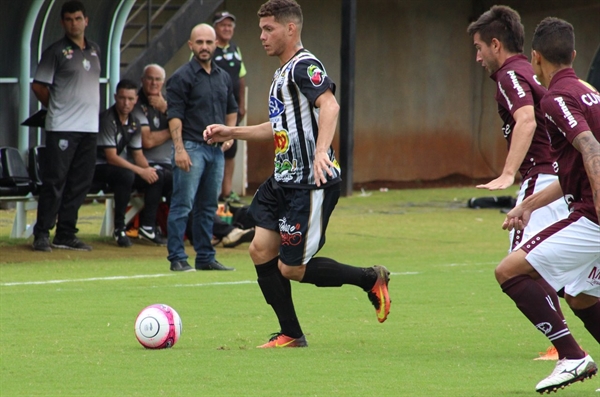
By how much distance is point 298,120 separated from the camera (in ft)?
23.5

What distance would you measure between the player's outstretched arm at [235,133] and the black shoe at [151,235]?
647 centimetres

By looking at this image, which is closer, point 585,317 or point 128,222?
point 585,317

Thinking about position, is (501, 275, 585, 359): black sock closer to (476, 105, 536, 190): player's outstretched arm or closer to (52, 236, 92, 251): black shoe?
(476, 105, 536, 190): player's outstretched arm

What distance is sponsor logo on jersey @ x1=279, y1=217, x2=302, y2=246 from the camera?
23.1 ft

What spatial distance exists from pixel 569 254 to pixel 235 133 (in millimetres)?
2560

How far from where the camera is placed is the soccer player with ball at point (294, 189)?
7070mm

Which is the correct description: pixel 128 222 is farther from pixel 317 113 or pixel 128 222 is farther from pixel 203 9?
pixel 317 113

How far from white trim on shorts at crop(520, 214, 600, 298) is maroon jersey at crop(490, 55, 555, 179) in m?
1.10

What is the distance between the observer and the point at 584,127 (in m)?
5.59

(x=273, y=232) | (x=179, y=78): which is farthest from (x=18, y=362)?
(x=179, y=78)

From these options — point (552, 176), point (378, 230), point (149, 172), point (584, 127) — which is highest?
point (584, 127)

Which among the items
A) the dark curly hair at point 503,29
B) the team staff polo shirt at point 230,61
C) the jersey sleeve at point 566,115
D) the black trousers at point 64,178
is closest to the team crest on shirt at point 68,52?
the black trousers at point 64,178

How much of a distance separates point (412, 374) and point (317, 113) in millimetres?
1833

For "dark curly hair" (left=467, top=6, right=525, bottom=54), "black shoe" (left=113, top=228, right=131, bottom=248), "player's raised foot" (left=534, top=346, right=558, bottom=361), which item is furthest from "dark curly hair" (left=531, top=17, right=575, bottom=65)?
"black shoe" (left=113, top=228, right=131, bottom=248)
